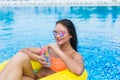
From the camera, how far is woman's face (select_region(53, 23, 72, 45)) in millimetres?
2799

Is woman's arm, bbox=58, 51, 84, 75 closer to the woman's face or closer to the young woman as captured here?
the young woman

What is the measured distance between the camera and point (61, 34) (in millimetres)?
2801

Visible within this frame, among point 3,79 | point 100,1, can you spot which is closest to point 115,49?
point 3,79

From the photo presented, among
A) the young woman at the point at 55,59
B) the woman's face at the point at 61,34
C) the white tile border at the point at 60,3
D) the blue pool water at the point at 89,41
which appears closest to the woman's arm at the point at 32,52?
the young woman at the point at 55,59

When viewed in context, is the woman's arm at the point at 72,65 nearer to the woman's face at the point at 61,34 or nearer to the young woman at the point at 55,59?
the young woman at the point at 55,59

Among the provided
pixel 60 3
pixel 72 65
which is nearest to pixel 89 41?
pixel 72 65

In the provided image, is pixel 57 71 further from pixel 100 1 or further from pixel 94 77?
pixel 100 1

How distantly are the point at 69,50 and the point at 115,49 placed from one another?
3472 millimetres

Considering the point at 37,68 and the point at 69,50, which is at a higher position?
the point at 69,50

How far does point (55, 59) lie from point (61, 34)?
0.26 m

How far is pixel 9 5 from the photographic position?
16.9 meters

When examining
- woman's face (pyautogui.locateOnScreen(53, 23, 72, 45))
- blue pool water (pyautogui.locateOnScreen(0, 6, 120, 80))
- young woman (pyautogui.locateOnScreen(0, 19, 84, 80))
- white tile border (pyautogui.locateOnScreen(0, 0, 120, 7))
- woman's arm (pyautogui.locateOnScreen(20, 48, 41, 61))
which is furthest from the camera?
white tile border (pyautogui.locateOnScreen(0, 0, 120, 7))

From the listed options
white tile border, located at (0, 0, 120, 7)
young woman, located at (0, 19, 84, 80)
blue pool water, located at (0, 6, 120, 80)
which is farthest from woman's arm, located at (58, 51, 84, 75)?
white tile border, located at (0, 0, 120, 7)

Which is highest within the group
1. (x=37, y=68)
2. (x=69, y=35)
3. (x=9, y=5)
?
(x=69, y=35)
